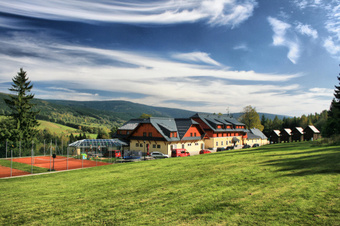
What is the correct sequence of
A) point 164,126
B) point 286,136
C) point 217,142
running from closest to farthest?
point 164,126 < point 217,142 < point 286,136

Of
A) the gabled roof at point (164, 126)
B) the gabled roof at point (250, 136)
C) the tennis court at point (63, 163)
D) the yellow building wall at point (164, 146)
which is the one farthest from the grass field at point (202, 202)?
the gabled roof at point (250, 136)

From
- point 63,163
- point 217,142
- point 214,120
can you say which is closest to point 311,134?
point 214,120

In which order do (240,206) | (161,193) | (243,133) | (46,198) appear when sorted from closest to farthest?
(240,206)
(161,193)
(46,198)
(243,133)

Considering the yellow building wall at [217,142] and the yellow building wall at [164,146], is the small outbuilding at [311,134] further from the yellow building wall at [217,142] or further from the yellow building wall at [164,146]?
the yellow building wall at [164,146]

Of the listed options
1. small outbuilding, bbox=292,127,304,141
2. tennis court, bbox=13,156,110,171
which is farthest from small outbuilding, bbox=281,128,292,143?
tennis court, bbox=13,156,110,171

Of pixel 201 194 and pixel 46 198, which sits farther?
pixel 46 198

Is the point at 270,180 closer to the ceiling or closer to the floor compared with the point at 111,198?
closer to the ceiling

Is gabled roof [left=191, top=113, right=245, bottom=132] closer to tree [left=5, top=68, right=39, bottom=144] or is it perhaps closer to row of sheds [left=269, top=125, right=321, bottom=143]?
row of sheds [left=269, top=125, right=321, bottom=143]

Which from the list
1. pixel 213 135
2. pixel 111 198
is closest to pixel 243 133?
pixel 213 135

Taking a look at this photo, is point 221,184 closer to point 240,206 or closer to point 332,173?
point 240,206

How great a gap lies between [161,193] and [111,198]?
2.56 m

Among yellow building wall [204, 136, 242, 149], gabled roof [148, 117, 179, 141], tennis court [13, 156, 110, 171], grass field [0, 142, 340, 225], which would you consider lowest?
tennis court [13, 156, 110, 171]

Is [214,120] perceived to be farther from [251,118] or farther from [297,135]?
[297,135]

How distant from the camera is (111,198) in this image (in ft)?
37.2
